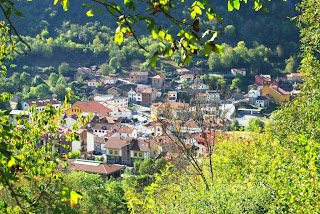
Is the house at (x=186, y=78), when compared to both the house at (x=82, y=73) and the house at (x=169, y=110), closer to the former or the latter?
the house at (x=82, y=73)

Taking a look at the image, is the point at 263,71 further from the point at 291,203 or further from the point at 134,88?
the point at 291,203

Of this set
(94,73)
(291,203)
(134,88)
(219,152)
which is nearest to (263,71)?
(134,88)

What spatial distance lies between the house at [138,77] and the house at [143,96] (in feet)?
11.7

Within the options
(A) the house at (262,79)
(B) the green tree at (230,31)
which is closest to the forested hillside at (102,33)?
(B) the green tree at (230,31)

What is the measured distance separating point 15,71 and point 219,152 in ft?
119

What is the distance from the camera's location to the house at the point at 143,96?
33594 millimetres

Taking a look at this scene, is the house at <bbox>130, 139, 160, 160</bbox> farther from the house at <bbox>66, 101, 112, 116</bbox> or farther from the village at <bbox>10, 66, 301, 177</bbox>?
the house at <bbox>66, 101, 112, 116</bbox>

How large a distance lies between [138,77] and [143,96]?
4726mm

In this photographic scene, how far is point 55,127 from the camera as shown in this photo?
125 inches

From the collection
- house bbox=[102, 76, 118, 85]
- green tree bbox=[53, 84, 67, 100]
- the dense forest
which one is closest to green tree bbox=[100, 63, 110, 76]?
house bbox=[102, 76, 118, 85]

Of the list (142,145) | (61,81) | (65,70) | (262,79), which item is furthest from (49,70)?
(142,145)

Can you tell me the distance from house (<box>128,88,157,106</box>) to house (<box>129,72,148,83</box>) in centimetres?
356

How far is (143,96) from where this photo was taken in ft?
111

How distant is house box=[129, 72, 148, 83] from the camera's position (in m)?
38.0
